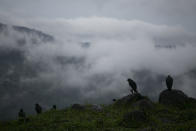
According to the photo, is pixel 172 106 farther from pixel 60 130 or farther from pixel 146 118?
pixel 60 130

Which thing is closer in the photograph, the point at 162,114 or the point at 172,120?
the point at 172,120

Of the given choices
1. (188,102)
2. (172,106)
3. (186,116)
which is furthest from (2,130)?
(188,102)

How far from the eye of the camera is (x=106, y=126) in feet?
74.4

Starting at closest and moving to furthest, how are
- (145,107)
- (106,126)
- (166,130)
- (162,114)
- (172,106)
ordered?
(166,130) → (106,126) → (162,114) → (145,107) → (172,106)

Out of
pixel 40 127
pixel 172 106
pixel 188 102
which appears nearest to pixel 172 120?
pixel 172 106

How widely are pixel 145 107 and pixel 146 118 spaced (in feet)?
19.9

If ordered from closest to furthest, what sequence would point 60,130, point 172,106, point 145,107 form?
point 60,130, point 145,107, point 172,106

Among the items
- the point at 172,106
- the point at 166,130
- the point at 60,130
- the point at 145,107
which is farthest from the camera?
the point at 172,106

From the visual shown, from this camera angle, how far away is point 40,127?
23.2 metres

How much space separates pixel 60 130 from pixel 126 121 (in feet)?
27.1

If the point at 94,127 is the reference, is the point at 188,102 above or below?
above

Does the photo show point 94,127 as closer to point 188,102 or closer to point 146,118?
point 146,118

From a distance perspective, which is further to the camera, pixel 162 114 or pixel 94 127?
pixel 162 114

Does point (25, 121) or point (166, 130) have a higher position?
point (25, 121)
